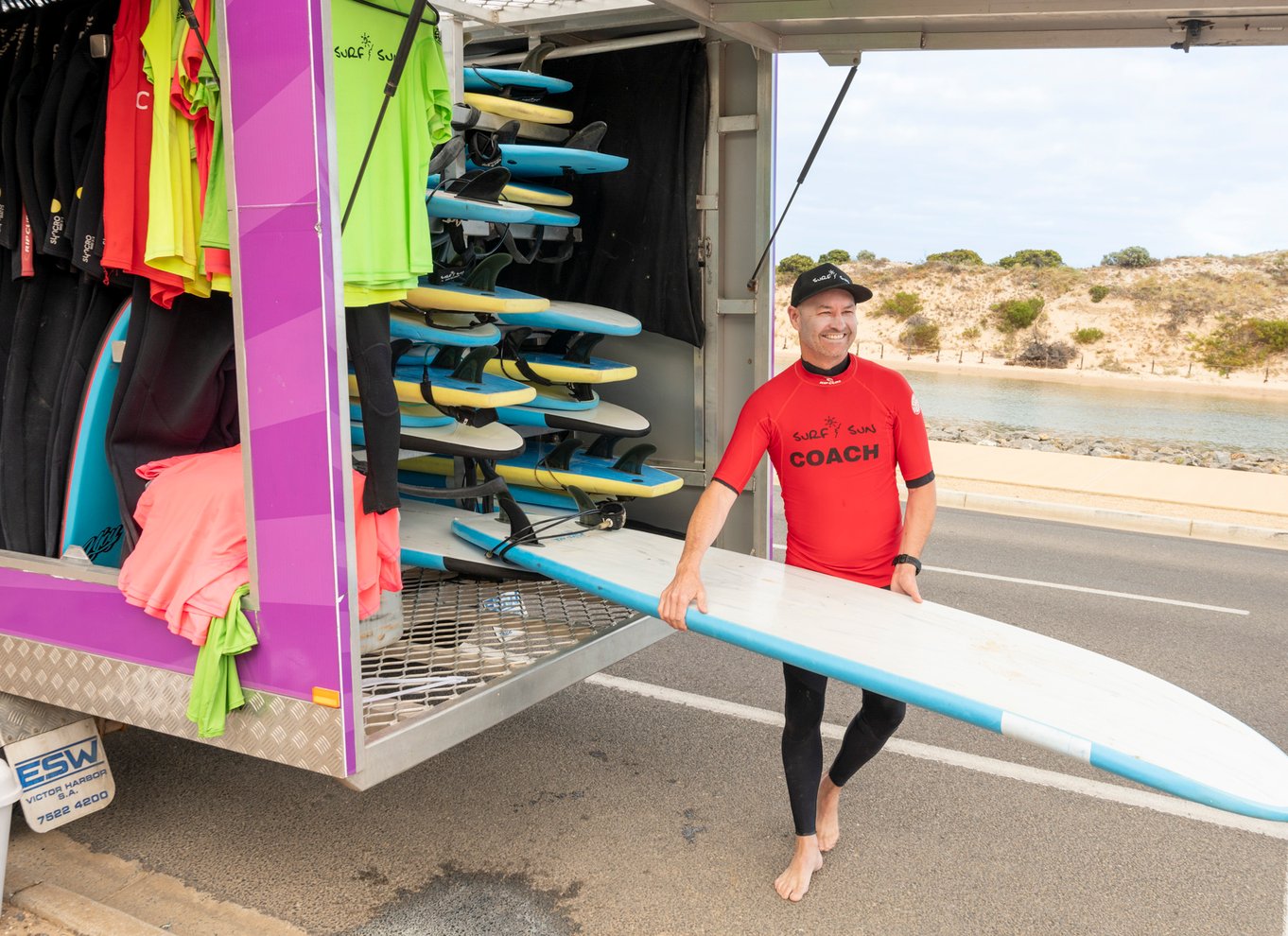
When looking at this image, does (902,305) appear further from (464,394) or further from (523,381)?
(464,394)

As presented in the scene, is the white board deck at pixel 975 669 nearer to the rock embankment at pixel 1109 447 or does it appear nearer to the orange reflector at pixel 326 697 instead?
the orange reflector at pixel 326 697

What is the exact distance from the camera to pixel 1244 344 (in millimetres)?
42438

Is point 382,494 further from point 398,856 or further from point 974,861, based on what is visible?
point 974,861

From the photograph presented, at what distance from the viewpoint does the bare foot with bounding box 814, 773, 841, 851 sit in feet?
12.3

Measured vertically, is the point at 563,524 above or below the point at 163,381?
below

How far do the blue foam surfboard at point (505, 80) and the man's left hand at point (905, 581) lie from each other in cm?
267

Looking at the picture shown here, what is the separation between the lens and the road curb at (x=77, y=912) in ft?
10.3

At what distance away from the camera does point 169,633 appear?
3018mm

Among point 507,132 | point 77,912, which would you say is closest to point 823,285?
point 507,132

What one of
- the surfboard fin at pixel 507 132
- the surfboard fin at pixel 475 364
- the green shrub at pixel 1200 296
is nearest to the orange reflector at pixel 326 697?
the surfboard fin at pixel 475 364

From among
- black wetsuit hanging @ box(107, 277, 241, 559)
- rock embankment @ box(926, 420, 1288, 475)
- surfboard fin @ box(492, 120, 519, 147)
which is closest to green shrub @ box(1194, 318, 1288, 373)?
rock embankment @ box(926, 420, 1288, 475)

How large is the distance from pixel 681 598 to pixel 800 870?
955 millimetres

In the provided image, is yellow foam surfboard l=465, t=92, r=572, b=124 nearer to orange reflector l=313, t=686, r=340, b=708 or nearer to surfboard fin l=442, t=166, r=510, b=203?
surfboard fin l=442, t=166, r=510, b=203

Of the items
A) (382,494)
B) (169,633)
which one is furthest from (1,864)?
(382,494)
